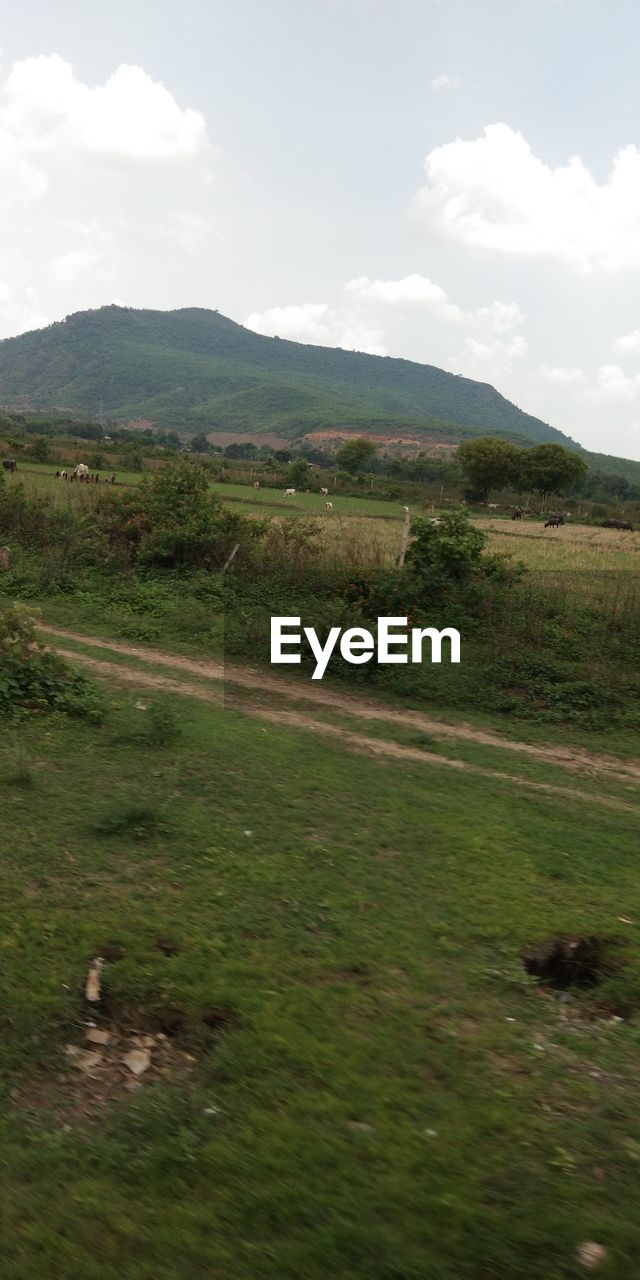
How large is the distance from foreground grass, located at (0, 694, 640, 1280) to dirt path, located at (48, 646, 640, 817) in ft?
3.21

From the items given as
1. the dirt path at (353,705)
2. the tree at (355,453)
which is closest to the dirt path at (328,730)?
the dirt path at (353,705)

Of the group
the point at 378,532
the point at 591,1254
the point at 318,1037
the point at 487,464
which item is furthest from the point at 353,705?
the point at 487,464

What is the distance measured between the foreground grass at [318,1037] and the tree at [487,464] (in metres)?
51.6

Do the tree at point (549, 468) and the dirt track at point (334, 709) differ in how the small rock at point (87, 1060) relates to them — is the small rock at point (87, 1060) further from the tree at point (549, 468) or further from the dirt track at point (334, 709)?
the tree at point (549, 468)

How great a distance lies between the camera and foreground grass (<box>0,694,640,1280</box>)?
2670 mm

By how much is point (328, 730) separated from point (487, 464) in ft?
163

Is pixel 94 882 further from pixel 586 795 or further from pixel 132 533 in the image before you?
pixel 132 533

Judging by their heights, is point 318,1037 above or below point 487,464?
below

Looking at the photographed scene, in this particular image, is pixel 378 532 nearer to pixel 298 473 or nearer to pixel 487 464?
pixel 298 473

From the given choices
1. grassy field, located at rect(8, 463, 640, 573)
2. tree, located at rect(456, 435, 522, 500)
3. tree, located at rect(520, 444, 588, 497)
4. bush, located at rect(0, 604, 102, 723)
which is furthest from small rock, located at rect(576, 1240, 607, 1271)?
tree, located at rect(520, 444, 588, 497)

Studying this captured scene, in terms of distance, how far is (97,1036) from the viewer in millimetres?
3770

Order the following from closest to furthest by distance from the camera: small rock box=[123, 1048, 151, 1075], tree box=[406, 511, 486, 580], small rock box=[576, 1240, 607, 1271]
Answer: small rock box=[576, 1240, 607, 1271]
small rock box=[123, 1048, 151, 1075]
tree box=[406, 511, 486, 580]

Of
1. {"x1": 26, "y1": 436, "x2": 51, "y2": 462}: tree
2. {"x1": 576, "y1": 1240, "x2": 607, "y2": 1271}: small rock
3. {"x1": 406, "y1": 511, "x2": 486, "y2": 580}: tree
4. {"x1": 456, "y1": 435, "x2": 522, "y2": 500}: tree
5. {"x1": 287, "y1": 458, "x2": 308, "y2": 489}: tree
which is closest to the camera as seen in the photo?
{"x1": 576, "y1": 1240, "x2": 607, "y2": 1271}: small rock

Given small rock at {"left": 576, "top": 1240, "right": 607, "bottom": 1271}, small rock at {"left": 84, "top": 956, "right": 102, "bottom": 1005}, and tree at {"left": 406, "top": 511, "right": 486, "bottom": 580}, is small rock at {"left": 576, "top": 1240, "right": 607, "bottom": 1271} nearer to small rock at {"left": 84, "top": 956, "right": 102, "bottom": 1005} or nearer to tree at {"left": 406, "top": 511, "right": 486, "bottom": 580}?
small rock at {"left": 84, "top": 956, "right": 102, "bottom": 1005}
